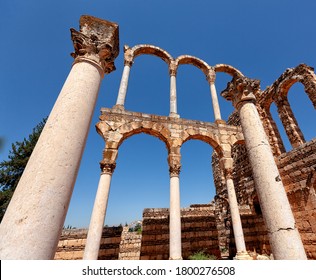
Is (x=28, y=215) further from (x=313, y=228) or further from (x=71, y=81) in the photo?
(x=313, y=228)

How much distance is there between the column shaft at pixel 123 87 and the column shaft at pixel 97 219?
3.79 metres

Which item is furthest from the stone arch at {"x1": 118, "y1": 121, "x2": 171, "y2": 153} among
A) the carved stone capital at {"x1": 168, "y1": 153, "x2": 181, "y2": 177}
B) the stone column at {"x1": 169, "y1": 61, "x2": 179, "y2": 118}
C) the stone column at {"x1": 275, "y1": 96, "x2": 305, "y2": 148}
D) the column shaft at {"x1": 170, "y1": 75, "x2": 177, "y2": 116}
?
the stone column at {"x1": 275, "y1": 96, "x2": 305, "y2": 148}

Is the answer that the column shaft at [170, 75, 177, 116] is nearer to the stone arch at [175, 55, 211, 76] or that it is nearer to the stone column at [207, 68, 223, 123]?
the stone arch at [175, 55, 211, 76]

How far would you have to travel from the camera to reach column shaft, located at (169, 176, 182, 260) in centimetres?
643

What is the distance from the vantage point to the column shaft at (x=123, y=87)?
917 centimetres

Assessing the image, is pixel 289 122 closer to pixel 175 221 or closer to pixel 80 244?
pixel 175 221

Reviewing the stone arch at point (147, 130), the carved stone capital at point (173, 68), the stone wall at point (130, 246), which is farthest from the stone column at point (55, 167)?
the stone wall at point (130, 246)

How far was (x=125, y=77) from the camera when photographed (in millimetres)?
9828

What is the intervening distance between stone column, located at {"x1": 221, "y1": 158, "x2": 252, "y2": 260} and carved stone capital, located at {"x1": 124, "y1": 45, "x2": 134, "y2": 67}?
280 inches

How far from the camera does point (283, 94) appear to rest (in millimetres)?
13055

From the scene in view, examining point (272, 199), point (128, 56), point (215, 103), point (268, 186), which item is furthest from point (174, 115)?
point (272, 199)

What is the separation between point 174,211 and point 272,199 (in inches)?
156

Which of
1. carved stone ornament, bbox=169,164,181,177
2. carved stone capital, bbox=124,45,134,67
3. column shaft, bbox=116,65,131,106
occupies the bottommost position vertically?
carved stone ornament, bbox=169,164,181,177
